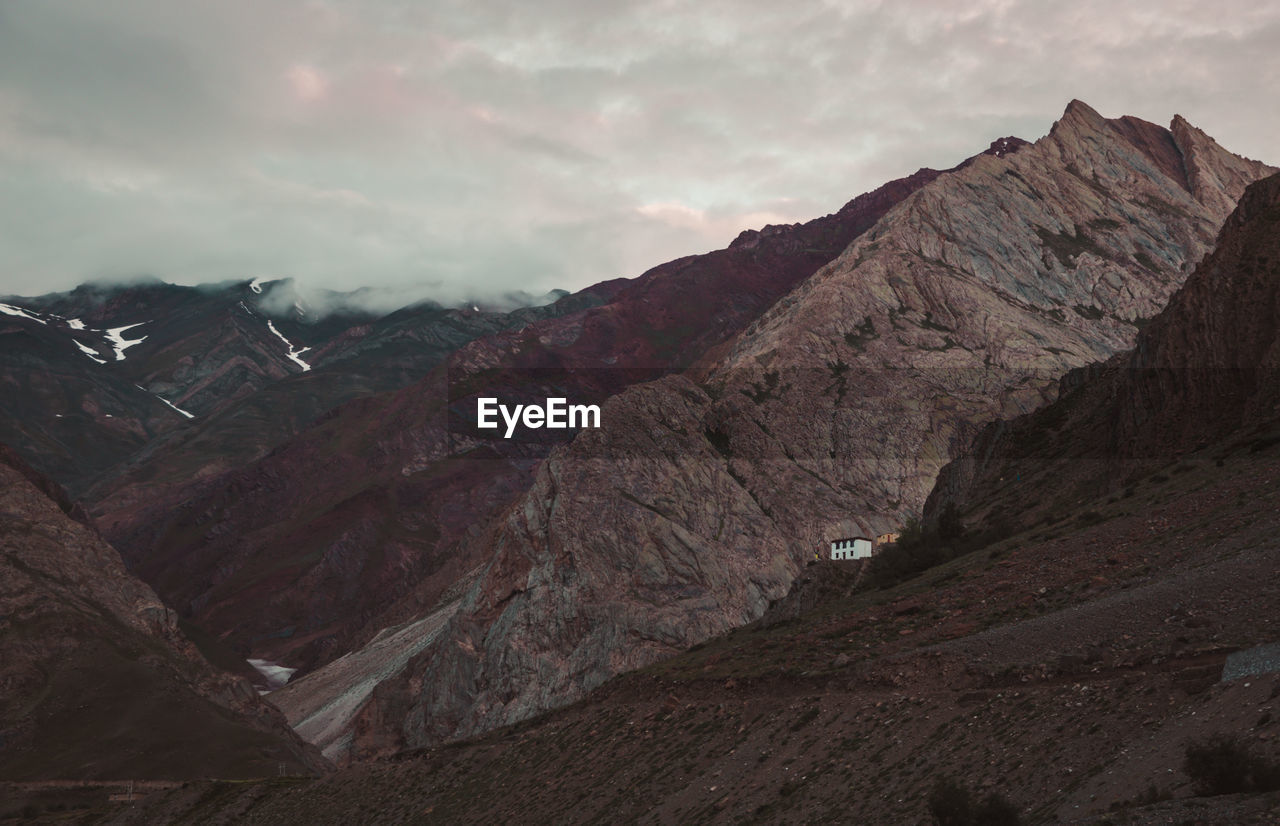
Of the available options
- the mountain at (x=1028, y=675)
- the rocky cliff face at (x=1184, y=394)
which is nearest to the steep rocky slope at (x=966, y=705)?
the mountain at (x=1028, y=675)

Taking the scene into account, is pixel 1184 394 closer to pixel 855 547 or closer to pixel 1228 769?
pixel 1228 769

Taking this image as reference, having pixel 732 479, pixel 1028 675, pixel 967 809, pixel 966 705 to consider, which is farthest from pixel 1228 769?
pixel 732 479

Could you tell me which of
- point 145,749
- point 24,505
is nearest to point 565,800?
point 145,749

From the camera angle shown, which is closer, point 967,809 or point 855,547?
point 967,809

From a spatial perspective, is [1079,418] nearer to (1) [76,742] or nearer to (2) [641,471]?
(2) [641,471]

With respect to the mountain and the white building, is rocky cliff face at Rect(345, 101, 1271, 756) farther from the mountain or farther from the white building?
the mountain

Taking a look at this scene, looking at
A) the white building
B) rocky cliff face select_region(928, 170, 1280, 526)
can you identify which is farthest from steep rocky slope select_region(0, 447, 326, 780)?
rocky cliff face select_region(928, 170, 1280, 526)
